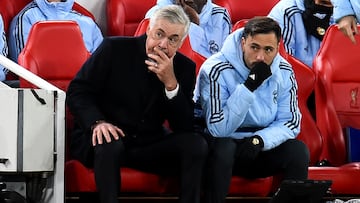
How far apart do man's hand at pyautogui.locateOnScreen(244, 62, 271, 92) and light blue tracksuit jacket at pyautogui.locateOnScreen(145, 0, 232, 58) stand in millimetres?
732

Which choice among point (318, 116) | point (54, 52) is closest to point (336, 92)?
point (318, 116)

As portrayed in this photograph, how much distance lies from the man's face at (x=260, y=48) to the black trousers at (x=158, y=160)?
42 cm

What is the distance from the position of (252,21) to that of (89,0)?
152cm

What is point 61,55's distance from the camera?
339 centimetres

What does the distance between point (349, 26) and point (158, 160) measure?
862 millimetres

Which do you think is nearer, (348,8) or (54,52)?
(348,8)

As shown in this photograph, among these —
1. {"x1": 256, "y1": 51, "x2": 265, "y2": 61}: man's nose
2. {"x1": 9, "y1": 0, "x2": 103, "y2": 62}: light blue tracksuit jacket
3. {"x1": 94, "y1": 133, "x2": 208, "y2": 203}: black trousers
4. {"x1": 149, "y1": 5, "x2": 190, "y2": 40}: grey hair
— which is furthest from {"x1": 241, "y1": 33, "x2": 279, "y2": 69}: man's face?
{"x1": 9, "y1": 0, "x2": 103, "y2": 62}: light blue tracksuit jacket

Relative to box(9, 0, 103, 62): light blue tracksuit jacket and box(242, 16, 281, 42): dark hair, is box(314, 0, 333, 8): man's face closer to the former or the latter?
box(242, 16, 281, 42): dark hair

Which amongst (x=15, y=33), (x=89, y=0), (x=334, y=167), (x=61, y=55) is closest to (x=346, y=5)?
(x=334, y=167)

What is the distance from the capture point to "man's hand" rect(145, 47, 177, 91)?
116 inches

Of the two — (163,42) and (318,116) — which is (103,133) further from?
(318,116)

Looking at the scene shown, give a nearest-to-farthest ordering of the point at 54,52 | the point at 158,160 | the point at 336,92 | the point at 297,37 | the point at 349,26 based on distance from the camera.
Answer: the point at 349,26
the point at 158,160
the point at 54,52
the point at 336,92
the point at 297,37

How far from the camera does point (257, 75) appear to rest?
10.3 ft

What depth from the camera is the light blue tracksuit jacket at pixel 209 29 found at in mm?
3891
